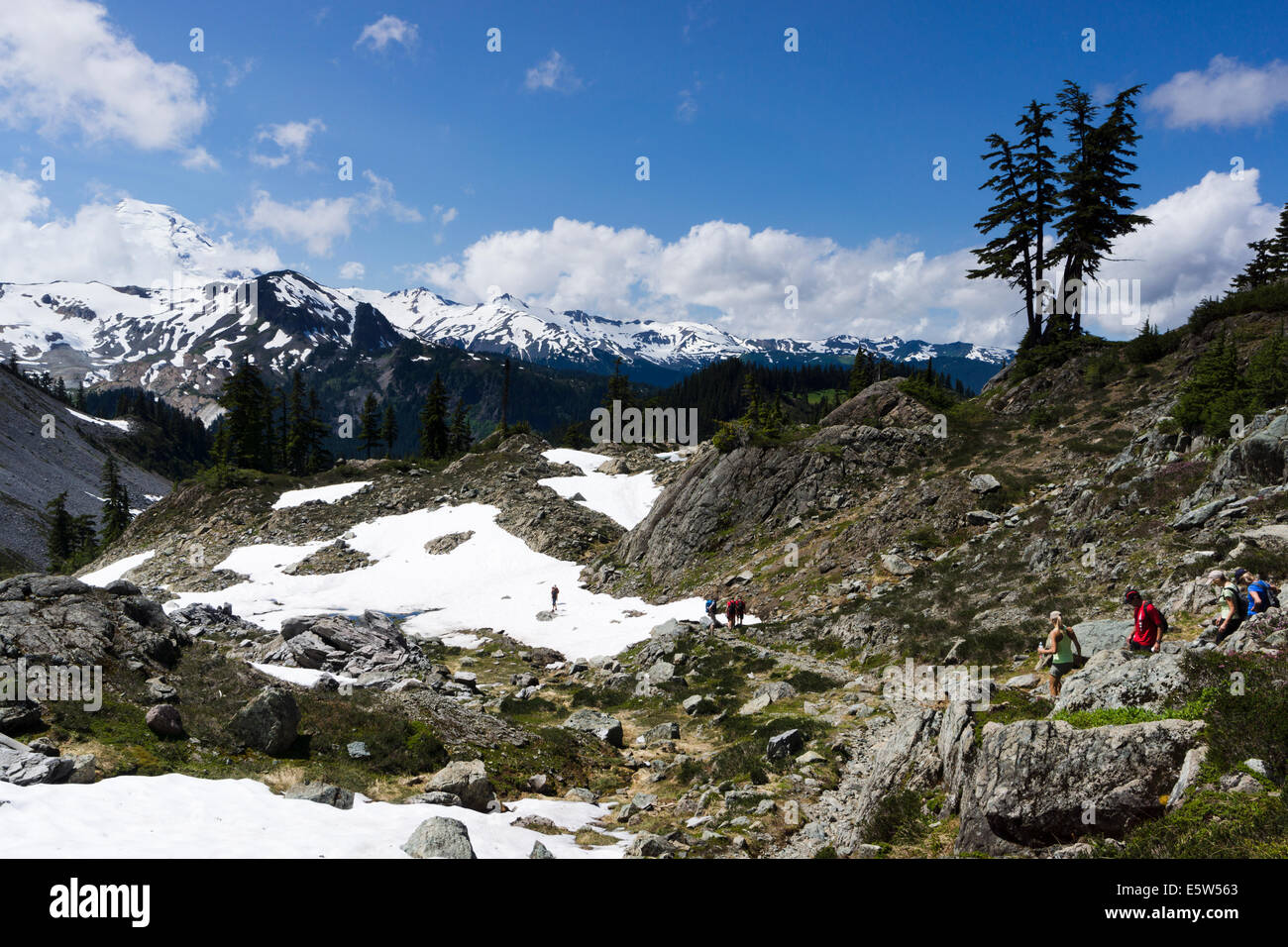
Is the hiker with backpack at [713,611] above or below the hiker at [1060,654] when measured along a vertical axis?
below

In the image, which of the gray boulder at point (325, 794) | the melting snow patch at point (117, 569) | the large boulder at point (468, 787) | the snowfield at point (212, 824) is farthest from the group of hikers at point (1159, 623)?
the melting snow patch at point (117, 569)

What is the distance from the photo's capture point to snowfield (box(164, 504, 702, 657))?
1385 inches

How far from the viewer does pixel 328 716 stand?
51.3ft

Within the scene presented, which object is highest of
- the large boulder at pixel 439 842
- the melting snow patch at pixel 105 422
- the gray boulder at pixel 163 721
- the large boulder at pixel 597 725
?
the melting snow patch at pixel 105 422

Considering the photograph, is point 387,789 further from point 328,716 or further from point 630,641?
point 630,641

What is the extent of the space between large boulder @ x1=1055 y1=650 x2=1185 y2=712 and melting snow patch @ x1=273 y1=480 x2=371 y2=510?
2427 inches

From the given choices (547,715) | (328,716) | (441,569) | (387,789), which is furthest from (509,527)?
(387,789)

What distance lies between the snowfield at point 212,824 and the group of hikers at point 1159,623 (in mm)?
9942

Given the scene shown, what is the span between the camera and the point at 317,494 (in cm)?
6062

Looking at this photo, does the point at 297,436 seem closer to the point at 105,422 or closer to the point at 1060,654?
the point at 1060,654

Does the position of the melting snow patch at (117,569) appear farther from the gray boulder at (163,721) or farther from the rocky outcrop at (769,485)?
the gray boulder at (163,721)

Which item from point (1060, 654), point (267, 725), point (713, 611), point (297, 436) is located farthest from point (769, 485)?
point (297, 436)

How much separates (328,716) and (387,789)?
4.05m

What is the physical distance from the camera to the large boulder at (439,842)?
29.5 feet
